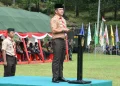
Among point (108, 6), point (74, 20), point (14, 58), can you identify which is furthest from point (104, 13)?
point (14, 58)

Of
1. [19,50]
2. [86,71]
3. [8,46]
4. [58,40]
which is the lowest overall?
[86,71]

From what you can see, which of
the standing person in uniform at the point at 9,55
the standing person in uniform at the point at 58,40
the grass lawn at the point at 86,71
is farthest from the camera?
the grass lawn at the point at 86,71

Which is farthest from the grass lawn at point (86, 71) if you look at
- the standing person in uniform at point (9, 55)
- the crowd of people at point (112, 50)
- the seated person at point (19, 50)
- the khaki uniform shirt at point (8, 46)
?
the crowd of people at point (112, 50)

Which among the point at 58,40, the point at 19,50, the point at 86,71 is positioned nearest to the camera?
the point at 58,40

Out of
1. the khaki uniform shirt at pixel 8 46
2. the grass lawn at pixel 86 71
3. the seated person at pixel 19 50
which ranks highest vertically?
the khaki uniform shirt at pixel 8 46

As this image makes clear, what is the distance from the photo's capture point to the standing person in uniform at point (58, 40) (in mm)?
9492

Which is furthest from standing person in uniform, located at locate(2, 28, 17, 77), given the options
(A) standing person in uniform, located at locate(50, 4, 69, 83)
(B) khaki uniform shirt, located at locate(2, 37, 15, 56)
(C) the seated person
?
(C) the seated person

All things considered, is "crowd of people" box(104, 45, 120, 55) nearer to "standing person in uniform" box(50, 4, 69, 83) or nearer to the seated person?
the seated person

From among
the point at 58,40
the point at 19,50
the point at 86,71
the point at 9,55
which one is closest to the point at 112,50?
the point at 19,50

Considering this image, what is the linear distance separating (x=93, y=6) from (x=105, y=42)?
75.0 feet

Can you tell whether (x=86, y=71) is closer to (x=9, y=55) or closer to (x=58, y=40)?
(x=9, y=55)

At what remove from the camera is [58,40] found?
9.66 metres

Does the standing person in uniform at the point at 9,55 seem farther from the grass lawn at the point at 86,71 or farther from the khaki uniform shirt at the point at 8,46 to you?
the grass lawn at the point at 86,71

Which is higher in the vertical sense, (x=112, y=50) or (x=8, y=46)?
(x=8, y=46)
